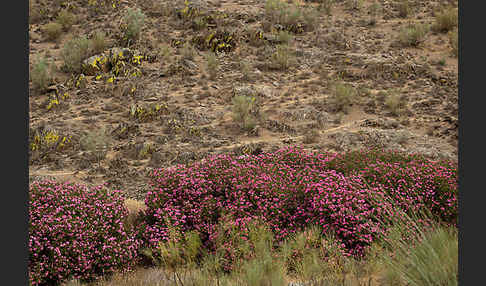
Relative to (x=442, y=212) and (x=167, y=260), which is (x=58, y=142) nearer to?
(x=167, y=260)

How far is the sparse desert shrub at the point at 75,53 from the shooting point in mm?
13406

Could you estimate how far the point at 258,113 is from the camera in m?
11.4

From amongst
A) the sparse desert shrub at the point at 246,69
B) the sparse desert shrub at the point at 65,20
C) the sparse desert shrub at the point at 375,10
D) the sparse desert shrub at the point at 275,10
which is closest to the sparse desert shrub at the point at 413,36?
the sparse desert shrub at the point at 375,10

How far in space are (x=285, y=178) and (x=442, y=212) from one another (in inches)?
90.6

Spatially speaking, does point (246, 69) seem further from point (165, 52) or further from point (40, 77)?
point (40, 77)

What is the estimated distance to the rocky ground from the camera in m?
9.66

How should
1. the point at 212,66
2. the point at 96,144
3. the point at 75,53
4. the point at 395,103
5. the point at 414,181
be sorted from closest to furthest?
the point at 414,181 < the point at 96,144 < the point at 395,103 < the point at 212,66 < the point at 75,53

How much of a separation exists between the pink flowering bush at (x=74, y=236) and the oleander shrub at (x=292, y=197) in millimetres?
460

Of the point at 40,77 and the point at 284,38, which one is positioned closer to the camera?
the point at 40,77

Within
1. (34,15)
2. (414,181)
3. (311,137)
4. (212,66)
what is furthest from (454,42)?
(34,15)

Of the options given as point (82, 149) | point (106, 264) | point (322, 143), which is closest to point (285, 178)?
point (106, 264)

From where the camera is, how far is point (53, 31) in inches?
615

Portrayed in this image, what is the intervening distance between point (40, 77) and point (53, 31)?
4254mm

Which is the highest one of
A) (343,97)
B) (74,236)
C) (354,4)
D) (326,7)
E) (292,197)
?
(354,4)
